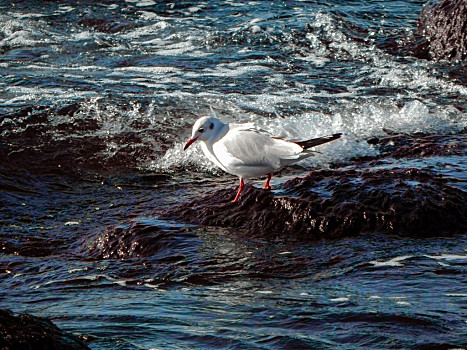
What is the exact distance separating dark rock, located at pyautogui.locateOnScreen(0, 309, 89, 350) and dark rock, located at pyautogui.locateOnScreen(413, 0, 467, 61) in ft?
29.3

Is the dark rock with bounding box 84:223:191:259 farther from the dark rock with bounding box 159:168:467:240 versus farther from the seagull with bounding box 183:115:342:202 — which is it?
the seagull with bounding box 183:115:342:202

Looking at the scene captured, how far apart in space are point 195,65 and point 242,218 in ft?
17.3

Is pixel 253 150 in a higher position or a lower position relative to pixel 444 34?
lower

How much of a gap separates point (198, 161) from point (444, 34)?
5196mm

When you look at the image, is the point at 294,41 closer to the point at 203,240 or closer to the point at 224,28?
the point at 224,28

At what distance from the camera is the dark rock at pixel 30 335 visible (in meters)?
2.45

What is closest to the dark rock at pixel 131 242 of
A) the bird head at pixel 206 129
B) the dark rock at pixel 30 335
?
the bird head at pixel 206 129

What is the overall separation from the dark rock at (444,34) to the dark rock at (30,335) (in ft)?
29.3

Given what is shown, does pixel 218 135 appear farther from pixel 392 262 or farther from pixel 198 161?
pixel 392 262

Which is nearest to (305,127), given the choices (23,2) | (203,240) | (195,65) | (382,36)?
(195,65)

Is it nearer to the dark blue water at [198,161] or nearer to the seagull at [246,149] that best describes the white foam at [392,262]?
the dark blue water at [198,161]

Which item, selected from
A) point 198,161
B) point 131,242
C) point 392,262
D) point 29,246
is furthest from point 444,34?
point 29,246

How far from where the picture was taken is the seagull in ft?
18.7

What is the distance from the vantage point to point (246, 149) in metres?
5.73
